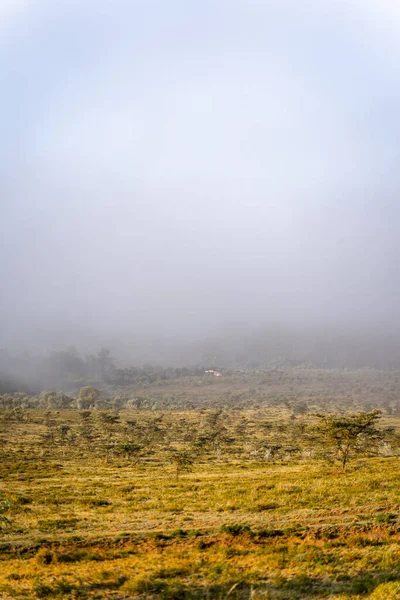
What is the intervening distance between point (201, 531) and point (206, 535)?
1.02 metres

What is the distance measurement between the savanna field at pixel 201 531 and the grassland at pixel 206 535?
3.1 inches

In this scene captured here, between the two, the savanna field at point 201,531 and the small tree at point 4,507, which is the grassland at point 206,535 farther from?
Result: the small tree at point 4,507

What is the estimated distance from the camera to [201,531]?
24.2 m

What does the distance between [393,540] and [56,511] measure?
2694 cm

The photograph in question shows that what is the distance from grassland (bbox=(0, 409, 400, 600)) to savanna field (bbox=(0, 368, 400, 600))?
0.08m

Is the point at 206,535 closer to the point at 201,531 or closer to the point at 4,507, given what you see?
the point at 201,531

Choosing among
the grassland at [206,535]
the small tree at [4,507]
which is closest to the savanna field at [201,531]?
the grassland at [206,535]

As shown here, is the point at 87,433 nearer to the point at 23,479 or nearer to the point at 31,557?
the point at 23,479

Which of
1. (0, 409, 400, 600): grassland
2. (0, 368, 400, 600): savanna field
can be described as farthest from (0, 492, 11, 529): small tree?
(0, 409, 400, 600): grassland

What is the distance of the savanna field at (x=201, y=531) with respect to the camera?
1562 centimetres

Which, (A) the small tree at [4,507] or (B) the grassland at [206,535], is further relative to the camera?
(A) the small tree at [4,507]

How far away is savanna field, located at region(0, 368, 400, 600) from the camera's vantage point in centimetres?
1562

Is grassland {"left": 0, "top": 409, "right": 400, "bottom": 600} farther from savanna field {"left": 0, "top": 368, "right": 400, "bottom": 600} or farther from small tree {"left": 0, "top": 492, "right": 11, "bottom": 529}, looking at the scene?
small tree {"left": 0, "top": 492, "right": 11, "bottom": 529}

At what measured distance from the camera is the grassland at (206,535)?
51.0 ft
